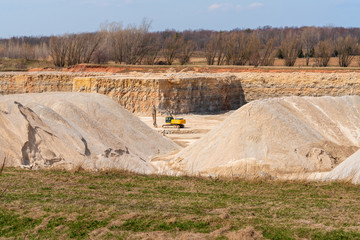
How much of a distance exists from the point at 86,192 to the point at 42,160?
15.9 ft

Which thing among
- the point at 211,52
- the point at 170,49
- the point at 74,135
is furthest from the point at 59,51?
the point at 74,135

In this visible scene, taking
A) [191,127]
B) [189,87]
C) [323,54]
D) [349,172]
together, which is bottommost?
[191,127]

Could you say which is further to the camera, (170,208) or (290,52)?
(290,52)

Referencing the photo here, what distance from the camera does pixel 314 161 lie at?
661 inches

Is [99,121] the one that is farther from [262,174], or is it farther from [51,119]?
[262,174]

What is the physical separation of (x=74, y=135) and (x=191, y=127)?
1576cm

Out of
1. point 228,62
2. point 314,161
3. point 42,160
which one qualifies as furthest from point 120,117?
point 228,62

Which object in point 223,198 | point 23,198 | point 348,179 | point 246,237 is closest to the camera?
point 246,237

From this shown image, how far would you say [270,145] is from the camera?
55.9 ft

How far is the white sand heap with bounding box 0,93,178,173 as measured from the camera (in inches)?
635

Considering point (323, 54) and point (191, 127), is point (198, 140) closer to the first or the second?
point (191, 127)

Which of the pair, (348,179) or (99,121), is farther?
(99,121)

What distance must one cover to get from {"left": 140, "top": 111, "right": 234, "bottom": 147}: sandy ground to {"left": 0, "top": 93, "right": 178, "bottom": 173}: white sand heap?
4651mm

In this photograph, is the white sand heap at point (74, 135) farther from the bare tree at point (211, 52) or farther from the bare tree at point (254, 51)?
the bare tree at point (211, 52)
